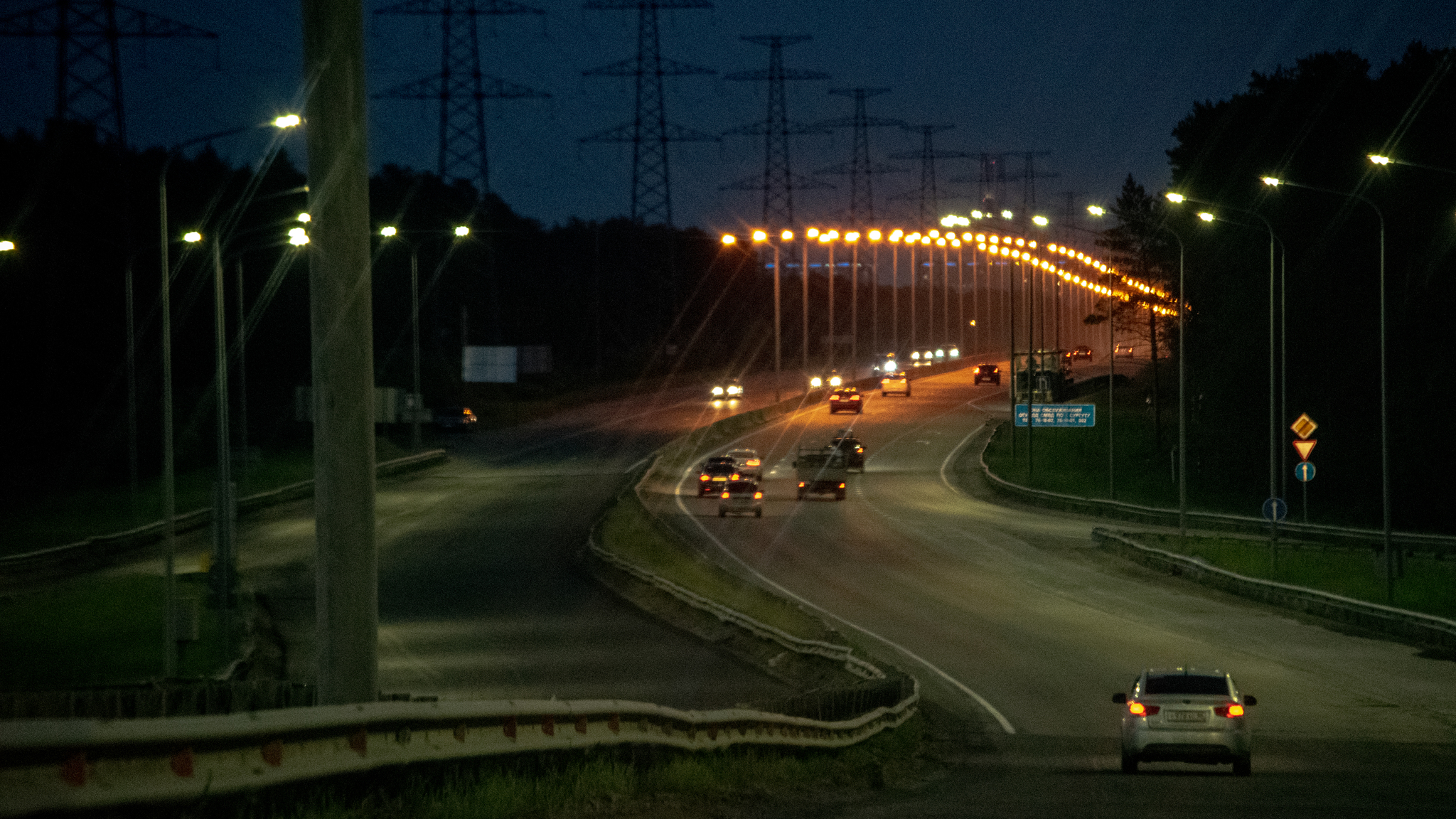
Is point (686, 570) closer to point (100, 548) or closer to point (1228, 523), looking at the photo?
point (100, 548)

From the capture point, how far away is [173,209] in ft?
278

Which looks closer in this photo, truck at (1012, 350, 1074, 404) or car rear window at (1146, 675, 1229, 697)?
car rear window at (1146, 675, 1229, 697)

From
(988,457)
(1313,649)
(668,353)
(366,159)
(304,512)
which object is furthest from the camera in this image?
(668,353)

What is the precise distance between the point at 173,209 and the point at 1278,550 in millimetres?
61638

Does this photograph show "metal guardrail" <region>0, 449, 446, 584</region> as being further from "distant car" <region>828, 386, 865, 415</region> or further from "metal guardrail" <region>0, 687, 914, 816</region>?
"distant car" <region>828, 386, 865, 415</region>

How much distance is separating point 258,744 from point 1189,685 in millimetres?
14800

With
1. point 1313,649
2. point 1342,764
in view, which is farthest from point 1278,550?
point 1342,764

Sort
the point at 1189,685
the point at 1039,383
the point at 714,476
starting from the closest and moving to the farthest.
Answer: the point at 1189,685 < the point at 714,476 < the point at 1039,383

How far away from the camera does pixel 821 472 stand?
218ft

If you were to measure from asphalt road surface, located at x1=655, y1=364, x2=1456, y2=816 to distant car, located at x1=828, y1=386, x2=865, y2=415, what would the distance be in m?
28.8

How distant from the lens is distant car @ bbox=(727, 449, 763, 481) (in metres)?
61.7

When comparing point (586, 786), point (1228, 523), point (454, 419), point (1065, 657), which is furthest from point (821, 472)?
point (586, 786)

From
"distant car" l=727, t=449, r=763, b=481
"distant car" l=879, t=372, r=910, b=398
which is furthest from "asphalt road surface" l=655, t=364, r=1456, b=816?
"distant car" l=879, t=372, r=910, b=398

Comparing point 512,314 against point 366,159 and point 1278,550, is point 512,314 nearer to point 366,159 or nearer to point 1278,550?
point 1278,550
